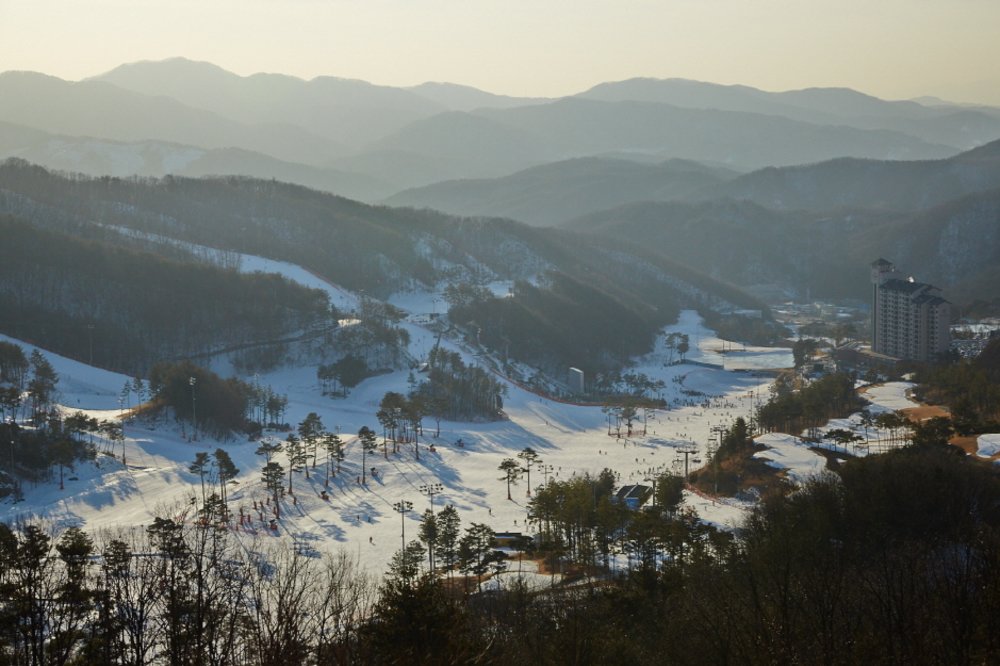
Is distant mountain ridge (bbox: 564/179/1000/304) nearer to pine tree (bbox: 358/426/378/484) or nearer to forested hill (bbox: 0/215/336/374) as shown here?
forested hill (bbox: 0/215/336/374)

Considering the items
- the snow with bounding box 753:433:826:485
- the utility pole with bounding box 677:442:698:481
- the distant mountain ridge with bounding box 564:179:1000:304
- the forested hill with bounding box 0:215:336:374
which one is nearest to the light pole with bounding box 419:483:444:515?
the utility pole with bounding box 677:442:698:481

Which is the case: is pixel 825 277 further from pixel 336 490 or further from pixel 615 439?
pixel 336 490

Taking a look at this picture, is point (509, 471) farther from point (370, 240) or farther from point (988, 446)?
point (370, 240)

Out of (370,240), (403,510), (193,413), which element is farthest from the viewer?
(370,240)

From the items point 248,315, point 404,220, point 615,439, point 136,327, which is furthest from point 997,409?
point 404,220

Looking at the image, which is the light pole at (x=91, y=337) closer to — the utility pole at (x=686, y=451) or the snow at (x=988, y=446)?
the utility pole at (x=686, y=451)

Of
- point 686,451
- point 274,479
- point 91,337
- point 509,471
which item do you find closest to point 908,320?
point 686,451

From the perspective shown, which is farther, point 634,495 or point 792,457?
point 792,457
